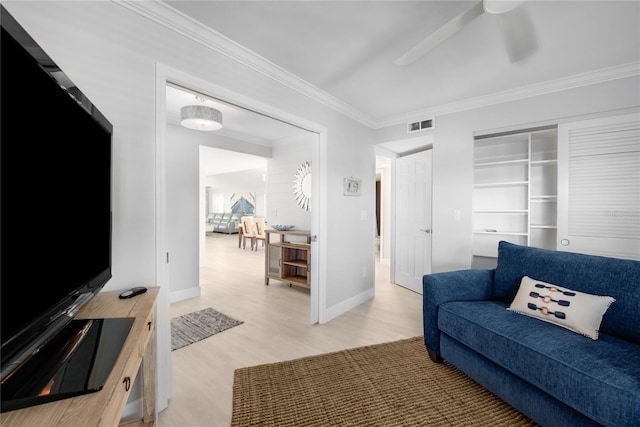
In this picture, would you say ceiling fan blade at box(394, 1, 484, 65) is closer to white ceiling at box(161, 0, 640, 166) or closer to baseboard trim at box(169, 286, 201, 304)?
white ceiling at box(161, 0, 640, 166)

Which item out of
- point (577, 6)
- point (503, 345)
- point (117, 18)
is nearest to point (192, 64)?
point (117, 18)

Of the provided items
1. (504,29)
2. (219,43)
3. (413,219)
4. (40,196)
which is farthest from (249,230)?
(40,196)

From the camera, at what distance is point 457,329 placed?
1.90 m

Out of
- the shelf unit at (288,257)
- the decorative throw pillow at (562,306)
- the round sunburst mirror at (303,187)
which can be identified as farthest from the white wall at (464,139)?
the shelf unit at (288,257)

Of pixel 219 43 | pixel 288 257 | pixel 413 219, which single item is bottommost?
pixel 288 257

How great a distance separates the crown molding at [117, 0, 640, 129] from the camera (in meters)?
1.70

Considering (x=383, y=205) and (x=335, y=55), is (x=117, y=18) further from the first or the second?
(x=383, y=205)

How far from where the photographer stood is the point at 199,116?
2936mm

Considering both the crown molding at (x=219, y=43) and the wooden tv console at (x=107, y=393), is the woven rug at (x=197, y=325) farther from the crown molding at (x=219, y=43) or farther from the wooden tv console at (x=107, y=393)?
the crown molding at (x=219, y=43)

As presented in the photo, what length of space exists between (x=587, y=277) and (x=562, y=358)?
762 millimetres

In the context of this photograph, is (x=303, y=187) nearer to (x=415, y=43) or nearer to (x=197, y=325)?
(x=197, y=325)

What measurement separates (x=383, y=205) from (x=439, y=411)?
5087 mm

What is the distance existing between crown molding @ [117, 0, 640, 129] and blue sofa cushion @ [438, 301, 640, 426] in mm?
2290

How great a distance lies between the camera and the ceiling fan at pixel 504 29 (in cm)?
129
